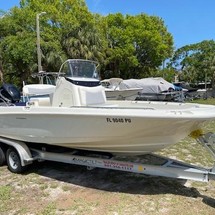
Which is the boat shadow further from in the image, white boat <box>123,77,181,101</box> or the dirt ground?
white boat <box>123,77,181,101</box>

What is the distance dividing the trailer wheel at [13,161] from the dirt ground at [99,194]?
0.33 feet

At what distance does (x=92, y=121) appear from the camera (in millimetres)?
4406

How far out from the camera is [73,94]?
5.39 metres

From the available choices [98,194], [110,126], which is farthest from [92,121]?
[98,194]

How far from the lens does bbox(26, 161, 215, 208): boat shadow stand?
4449 mm

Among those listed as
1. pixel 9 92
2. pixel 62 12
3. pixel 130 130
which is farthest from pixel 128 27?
pixel 130 130

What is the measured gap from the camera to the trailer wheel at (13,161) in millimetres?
5486

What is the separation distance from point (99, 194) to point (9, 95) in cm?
313

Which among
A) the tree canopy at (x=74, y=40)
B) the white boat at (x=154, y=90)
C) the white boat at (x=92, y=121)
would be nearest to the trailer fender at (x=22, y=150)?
the white boat at (x=92, y=121)

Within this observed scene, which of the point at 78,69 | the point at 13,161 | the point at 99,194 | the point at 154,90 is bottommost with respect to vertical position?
the point at 99,194

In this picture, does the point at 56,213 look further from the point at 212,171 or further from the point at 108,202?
the point at 212,171

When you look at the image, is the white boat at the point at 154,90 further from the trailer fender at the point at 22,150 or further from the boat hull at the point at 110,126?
the boat hull at the point at 110,126

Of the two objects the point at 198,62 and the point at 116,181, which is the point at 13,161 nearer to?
the point at 116,181

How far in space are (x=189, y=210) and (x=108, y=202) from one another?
106 centimetres
